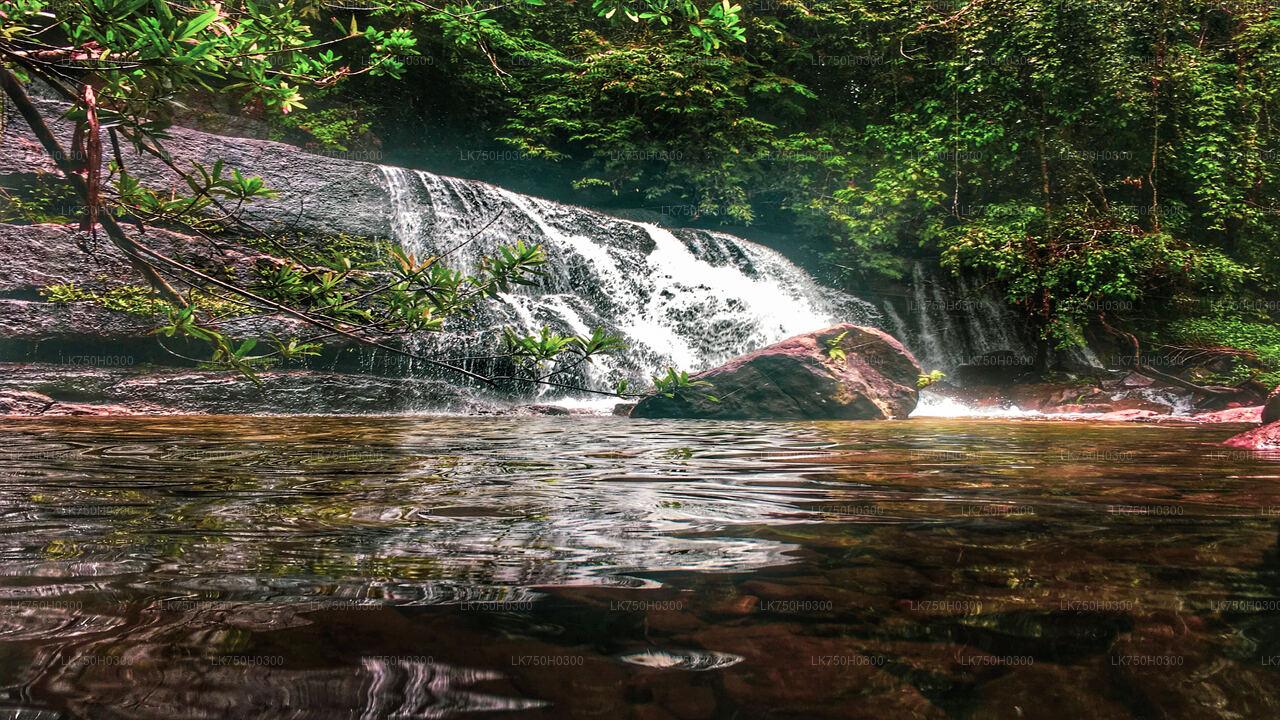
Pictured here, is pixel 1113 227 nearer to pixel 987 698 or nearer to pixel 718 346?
pixel 718 346

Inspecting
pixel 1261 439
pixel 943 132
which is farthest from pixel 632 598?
pixel 943 132

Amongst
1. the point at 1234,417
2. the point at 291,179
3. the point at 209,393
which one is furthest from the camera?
the point at 291,179

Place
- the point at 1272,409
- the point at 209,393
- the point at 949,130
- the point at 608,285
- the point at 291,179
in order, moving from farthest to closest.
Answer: the point at 949,130 < the point at 608,285 < the point at 291,179 < the point at 209,393 < the point at 1272,409

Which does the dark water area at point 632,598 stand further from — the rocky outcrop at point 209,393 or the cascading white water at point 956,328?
the cascading white water at point 956,328

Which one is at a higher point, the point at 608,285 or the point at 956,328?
the point at 608,285

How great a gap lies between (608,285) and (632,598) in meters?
12.0

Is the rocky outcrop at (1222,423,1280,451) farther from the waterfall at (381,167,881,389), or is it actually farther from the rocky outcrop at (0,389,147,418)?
the rocky outcrop at (0,389,147,418)

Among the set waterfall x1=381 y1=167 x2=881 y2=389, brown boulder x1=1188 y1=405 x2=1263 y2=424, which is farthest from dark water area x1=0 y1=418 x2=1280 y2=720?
waterfall x1=381 y1=167 x2=881 y2=389

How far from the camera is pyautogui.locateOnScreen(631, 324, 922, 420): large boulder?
30.2ft

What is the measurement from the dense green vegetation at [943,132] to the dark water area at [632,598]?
9.87m

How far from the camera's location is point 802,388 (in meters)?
9.40

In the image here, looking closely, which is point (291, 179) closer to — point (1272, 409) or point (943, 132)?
point (1272, 409)

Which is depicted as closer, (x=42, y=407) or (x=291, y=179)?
(x=42, y=407)

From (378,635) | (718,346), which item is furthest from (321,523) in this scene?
(718,346)
